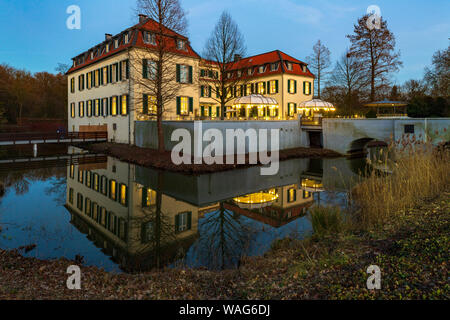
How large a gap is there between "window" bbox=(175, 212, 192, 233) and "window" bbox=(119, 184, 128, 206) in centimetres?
253

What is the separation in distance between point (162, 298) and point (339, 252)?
286 cm

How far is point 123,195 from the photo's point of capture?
11992 millimetres

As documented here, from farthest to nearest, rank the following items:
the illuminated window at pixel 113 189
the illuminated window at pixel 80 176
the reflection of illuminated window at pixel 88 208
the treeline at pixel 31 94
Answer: the treeline at pixel 31 94, the illuminated window at pixel 80 176, the illuminated window at pixel 113 189, the reflection of illuminated window at pixel 88 208

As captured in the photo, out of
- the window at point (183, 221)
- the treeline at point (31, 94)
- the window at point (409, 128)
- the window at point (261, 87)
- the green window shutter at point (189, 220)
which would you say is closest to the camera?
the window at point (183, 221)

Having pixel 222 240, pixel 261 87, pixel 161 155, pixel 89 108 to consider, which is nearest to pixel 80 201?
pixel 222 240

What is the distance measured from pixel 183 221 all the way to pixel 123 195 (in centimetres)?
409

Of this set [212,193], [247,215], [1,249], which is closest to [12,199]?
[1,249]

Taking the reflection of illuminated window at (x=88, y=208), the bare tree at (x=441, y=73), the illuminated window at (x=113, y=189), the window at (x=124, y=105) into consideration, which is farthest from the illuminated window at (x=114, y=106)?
the bare tree at (x=441, y=73)

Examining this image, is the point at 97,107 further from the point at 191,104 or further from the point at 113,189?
the point at 113,189

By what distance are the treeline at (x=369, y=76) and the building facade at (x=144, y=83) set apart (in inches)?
95.4

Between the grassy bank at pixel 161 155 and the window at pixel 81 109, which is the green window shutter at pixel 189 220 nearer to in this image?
the grassy bank at pixel 161 155

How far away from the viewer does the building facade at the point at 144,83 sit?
73.7 ft

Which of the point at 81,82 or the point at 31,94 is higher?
the point at 31,94

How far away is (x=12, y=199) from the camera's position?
1084 centimetres
